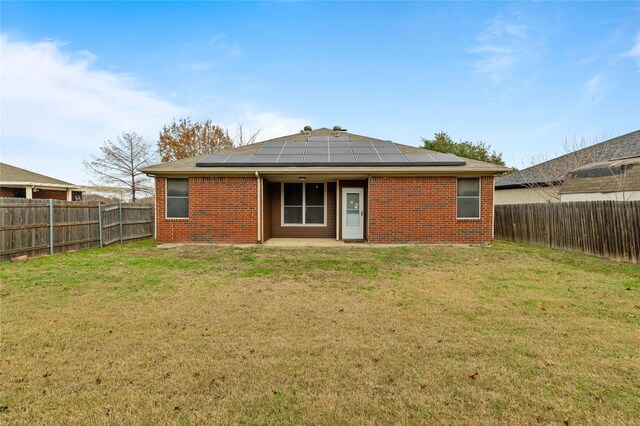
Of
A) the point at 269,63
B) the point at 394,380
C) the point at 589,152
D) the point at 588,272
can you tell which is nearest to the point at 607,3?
the point at 589,152

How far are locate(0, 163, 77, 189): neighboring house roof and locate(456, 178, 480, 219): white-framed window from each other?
24.0 m

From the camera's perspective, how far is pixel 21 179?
20.0 meters

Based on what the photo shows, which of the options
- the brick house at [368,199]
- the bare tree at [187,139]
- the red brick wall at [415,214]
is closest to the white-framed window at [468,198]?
the brick house at [368,199]

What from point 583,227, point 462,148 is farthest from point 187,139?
point 583,227

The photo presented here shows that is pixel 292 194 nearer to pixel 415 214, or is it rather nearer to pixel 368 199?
pixel 368 199

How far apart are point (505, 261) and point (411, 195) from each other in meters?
3.84

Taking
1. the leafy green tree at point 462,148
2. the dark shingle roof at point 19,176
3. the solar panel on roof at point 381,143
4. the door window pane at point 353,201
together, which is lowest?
the door window pane at point 353,201

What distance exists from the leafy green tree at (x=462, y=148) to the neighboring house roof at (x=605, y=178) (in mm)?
12251

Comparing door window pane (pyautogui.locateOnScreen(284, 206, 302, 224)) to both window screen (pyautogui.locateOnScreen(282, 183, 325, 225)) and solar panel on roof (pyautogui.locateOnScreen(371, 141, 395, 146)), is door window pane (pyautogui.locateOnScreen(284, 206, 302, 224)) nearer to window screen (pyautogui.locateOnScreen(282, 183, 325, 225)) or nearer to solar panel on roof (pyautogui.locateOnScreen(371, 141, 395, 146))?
window screen (pyautogui.locateOnScreen(282, 183, 325, 225))

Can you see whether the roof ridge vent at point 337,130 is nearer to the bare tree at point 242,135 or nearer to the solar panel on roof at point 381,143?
the solar panel on roof at point 381,143

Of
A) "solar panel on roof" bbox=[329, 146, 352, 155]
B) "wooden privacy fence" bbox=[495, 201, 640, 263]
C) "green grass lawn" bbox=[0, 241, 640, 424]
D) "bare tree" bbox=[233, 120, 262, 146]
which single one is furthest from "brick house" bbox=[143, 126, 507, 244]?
"bare tree" bbox=[233, 120, 262, 146]

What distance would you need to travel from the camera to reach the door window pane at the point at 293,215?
13242mm

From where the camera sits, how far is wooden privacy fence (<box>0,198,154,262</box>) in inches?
329

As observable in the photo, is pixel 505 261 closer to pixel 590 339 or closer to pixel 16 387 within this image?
pixel 590 339
